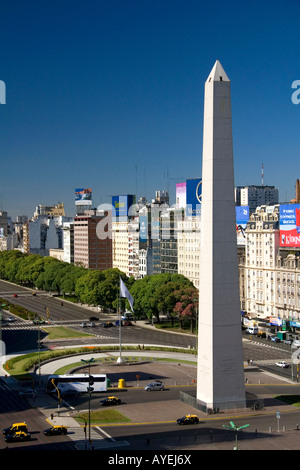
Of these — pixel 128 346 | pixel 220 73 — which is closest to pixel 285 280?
pixel 128 346

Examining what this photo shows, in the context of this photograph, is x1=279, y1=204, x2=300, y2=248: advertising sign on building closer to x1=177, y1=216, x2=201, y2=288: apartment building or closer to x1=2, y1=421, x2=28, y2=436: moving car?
x1=177, y1=216, x2=201, y2=288: apartment building

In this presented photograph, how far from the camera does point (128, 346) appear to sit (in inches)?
3671

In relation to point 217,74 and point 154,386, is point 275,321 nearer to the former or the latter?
point 154,386

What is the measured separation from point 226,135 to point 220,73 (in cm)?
503

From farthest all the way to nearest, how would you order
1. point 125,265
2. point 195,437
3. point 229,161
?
1. point 125,265
2. point 229,161
3. point 195,437

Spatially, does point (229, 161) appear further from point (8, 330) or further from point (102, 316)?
point (102, 316)

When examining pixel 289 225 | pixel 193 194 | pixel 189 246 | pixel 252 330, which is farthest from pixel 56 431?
pixel 193 194

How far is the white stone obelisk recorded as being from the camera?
5450 cm

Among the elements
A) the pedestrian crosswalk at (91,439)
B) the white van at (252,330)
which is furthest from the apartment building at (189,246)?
the pedestrian crosswalk at (91,439)

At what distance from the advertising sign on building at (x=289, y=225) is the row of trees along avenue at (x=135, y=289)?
17.2 meters

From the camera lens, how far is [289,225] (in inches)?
4382

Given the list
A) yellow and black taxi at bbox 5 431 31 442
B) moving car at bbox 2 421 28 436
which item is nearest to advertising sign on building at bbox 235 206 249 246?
moving car at bbox 2 421 28 436

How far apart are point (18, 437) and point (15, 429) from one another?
1318mm

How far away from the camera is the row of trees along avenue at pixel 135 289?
4414 inches
